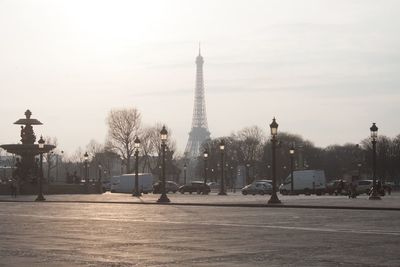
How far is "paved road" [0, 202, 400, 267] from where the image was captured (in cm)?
1423

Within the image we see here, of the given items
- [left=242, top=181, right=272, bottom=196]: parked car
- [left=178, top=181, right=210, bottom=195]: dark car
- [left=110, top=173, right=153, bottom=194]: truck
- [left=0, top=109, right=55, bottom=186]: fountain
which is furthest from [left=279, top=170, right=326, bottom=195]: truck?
[left=0, top=109, right=55, bottom=186]: fountain

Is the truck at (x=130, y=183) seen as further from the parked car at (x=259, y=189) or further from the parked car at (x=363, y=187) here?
the parked car at (x=363, y=187)

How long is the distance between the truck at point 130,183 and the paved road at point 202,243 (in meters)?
65.2

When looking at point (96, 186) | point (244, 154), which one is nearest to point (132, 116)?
point (96, 186)

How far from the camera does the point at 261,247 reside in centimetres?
1702

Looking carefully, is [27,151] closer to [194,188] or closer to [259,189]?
[194,188]

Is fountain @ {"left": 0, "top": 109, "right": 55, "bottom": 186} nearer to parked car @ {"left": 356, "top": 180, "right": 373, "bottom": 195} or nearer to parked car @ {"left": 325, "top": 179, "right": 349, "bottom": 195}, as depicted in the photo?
parked car @ {"left": 325, "top": 179, "right": 349, "bottom": 195}

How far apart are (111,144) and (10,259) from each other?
105084mm

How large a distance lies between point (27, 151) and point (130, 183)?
1473 cm

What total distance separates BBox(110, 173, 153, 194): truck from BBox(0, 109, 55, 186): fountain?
475 inches

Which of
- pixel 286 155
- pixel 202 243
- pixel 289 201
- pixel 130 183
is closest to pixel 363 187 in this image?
pixel 289 201

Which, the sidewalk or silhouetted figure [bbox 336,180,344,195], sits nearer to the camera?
the sidewalk

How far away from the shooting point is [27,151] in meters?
85.0

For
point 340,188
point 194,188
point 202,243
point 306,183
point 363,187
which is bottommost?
point 202,243
